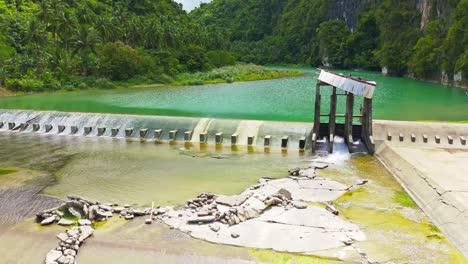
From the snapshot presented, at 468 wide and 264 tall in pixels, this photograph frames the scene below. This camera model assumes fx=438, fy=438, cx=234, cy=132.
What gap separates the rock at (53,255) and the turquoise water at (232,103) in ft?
66.3

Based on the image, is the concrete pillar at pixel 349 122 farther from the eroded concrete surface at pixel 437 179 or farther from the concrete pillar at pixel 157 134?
the concrete pillar at pixel 157 134

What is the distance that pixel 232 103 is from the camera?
36.8 m

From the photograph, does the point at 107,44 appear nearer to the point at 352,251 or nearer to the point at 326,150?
the point at 326,150

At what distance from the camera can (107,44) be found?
52781 millimetres

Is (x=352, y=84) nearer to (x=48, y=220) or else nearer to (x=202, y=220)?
(x=202, y=220)

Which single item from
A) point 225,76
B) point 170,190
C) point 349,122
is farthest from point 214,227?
point 225,76

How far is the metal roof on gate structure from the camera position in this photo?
16906 mm

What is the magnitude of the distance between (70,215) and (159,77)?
44.8m

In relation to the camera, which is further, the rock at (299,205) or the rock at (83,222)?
the rock at (299,205)

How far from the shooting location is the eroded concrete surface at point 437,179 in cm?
1088

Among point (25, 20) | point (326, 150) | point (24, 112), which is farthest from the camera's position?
point (25, 20)

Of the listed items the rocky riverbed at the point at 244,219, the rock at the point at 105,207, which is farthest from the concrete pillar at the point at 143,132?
the rock at the point at 105,207

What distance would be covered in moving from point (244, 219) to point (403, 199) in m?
5.26

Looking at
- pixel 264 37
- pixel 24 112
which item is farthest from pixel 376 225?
pixel 264 37
